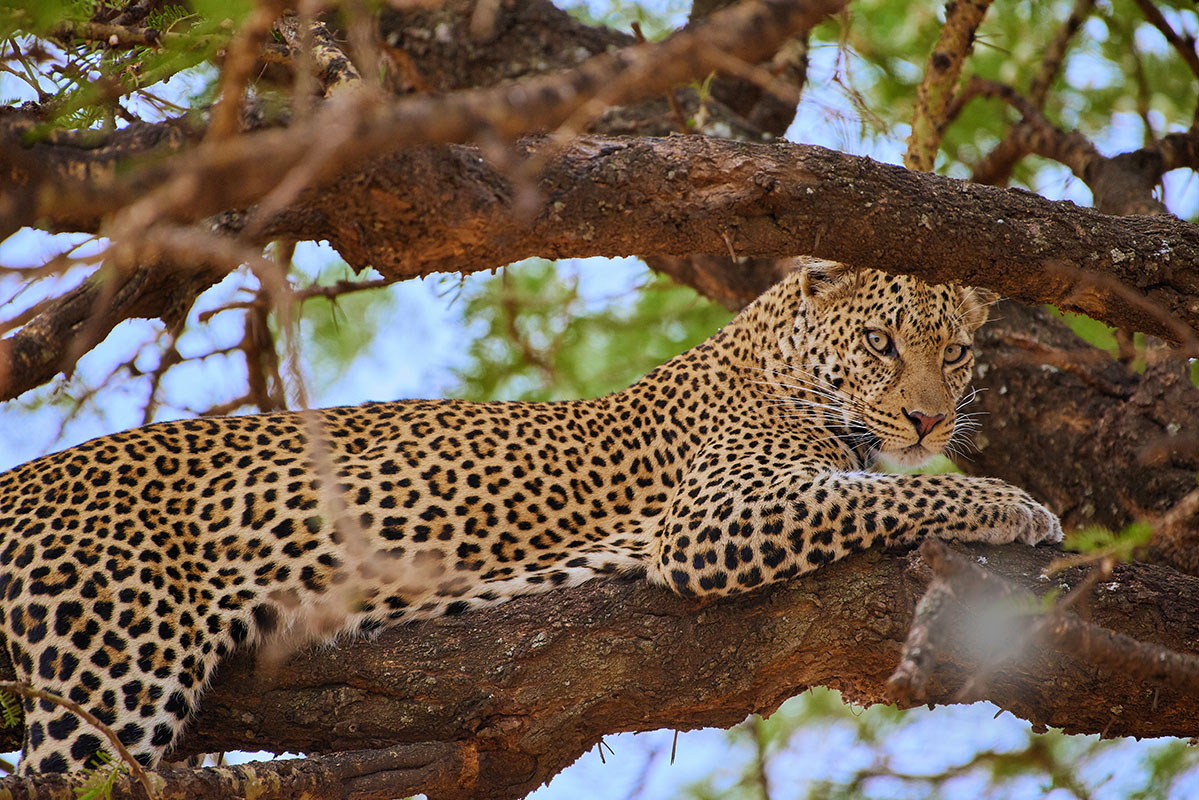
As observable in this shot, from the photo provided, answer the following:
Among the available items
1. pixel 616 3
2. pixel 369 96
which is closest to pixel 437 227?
pixel 369 96

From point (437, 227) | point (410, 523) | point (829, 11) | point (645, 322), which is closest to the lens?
point (829, 11)

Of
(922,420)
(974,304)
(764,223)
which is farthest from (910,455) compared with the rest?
(764,223)

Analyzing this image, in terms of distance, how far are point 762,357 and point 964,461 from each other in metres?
1.73

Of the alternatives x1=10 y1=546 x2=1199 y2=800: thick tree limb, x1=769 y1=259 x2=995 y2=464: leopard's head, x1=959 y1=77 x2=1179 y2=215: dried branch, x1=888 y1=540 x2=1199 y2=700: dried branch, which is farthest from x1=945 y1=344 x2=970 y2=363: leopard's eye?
x1=888 y1=540 x2=1199 y2=700: dried branch

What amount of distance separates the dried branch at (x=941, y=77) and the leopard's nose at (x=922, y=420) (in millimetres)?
1765

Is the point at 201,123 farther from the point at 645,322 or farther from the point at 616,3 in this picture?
the point at 616,3

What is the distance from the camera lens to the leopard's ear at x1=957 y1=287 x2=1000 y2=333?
7043 millimetres

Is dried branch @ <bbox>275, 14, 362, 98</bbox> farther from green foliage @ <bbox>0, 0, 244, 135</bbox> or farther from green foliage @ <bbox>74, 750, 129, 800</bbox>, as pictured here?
green foliage @ <bbox>74, 750, 129, 800</bbox>

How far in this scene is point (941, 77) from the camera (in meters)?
7.53

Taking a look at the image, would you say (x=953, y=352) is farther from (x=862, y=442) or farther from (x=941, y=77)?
(x=941, y=77)

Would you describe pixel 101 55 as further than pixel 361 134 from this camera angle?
Yes

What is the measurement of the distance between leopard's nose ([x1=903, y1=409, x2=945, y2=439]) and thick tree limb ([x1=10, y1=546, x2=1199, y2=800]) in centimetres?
122

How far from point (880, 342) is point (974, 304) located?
2.42 ft

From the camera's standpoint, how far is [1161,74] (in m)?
10.3
